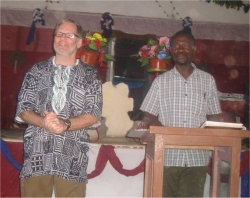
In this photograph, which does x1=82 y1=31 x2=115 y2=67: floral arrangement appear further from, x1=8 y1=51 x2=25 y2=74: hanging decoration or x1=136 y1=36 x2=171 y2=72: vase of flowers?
x1=8 y1=51 x2=25 y2=74: hanging decoration

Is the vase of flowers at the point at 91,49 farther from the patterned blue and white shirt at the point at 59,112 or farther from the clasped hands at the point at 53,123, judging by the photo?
the clasped hands at the point at 53,123

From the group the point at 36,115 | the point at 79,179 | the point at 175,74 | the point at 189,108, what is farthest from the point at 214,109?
the point at 36,115

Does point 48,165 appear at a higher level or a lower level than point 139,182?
higher

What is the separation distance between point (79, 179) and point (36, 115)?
37 centimetres

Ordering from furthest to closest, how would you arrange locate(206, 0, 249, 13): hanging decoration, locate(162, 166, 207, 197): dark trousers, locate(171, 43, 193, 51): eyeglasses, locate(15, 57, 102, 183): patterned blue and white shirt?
locate(206, 0, 249, 13): hanging decoration, locate(171, 43, 193, 51): eyeglasses, locate(162, 166, 207, 197): dark trousers, locate(15, 57, 102, 183): patterned blue and white shirt

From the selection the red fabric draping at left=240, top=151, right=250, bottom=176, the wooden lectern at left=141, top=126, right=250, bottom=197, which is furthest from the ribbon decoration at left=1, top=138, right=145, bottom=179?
the wooden lectern at left=141, top=126, right=250, bottom=197

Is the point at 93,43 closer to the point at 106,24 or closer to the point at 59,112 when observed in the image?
the point at 59,112

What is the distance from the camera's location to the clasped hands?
1.46 m

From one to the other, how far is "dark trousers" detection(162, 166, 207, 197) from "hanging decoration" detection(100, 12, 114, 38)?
146 inches

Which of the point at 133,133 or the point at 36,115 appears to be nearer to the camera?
the point at 36,115

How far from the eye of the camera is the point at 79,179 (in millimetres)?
1642

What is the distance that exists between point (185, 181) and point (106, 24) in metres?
3.85

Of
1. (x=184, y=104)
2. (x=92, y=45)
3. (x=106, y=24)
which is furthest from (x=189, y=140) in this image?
(x=106, y=24)

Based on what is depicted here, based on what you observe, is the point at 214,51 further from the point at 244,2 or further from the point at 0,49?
the point at 0,49
